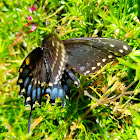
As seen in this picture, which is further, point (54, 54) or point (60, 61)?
point (60, 61)

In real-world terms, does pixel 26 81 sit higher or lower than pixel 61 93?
higher

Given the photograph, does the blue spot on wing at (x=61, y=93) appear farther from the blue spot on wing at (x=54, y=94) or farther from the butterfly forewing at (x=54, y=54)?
the butterfly forewing at (x=54, y=54)

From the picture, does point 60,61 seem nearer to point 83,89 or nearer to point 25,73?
point 25,73

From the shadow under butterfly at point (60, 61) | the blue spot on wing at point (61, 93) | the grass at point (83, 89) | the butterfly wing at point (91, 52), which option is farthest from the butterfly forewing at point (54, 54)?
the grass at point (83, 89)

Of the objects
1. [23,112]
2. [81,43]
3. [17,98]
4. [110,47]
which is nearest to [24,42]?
[17,98]

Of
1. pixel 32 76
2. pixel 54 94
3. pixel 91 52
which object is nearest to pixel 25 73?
pixel 32 76

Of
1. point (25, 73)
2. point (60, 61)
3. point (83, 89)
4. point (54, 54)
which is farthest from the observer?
point (83, 89)

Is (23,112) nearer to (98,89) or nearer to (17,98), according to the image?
(17,98)

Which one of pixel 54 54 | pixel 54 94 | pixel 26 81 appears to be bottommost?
pixel 54 94
